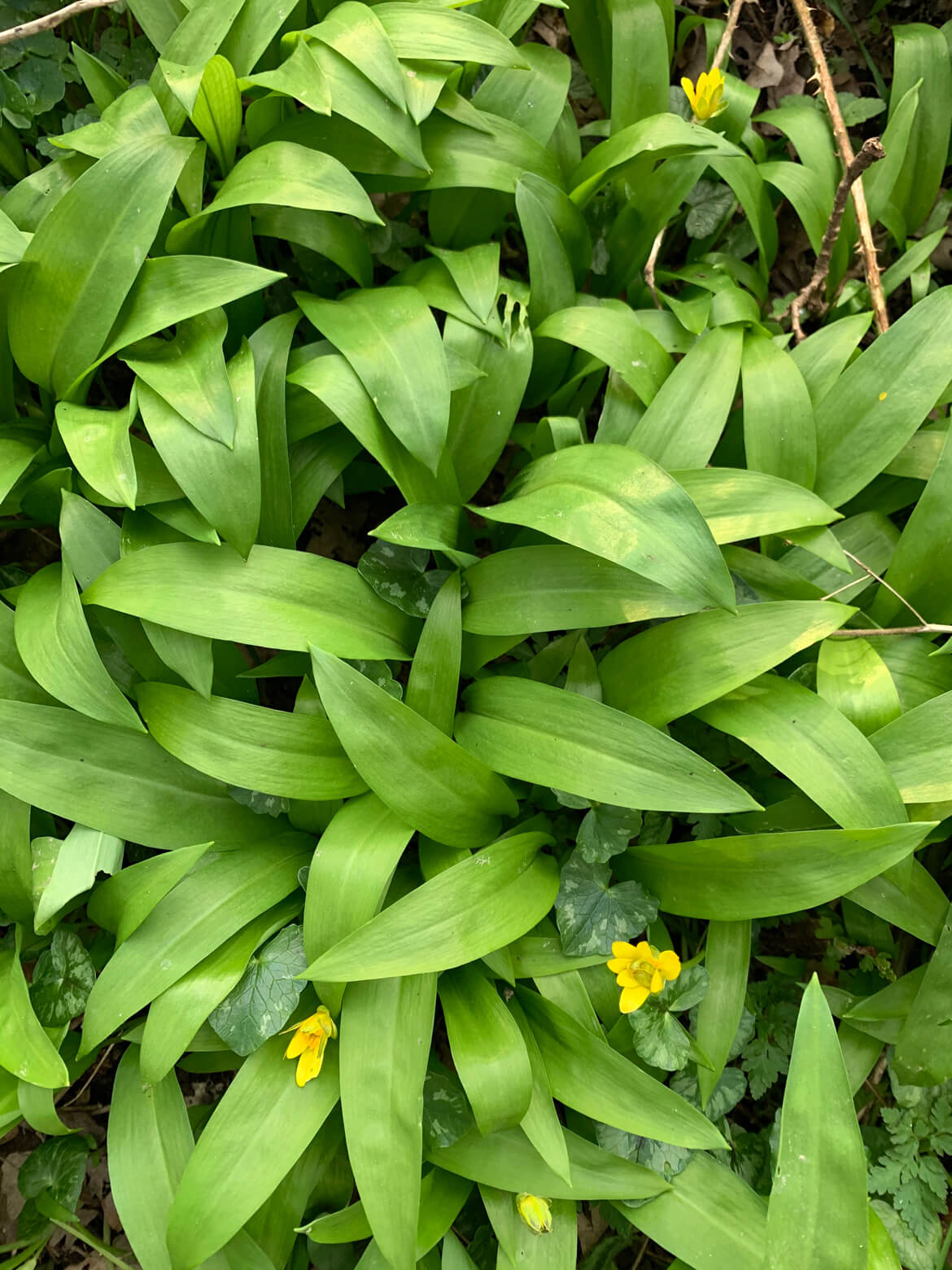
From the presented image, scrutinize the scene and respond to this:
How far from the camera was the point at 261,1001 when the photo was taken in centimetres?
128

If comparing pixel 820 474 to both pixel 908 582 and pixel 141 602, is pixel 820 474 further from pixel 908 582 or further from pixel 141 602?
pixel 141 602

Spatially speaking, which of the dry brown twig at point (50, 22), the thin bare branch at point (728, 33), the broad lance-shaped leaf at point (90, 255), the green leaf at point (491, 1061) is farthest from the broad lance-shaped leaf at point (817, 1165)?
the dry brown twig at point (50, 22)

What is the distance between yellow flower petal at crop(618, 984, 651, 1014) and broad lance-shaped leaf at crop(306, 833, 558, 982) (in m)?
0.17

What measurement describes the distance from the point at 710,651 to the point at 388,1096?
81cm

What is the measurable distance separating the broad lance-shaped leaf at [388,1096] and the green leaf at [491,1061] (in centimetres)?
6

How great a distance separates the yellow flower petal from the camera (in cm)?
122

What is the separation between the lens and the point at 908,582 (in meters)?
1.42

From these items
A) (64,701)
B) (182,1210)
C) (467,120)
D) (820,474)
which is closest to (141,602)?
(64,701)

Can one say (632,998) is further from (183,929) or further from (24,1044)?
(24,1044)

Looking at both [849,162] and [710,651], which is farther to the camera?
[849,162]

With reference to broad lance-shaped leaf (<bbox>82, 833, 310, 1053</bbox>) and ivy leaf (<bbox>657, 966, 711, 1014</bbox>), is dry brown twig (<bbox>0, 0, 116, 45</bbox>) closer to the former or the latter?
broad lance-shaped leaf (<bbox>82, 833, 310, 1053</bbox>)

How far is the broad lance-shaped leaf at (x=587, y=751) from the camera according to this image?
1.19 meters

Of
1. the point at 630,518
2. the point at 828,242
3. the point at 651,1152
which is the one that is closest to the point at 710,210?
the point at 828,242

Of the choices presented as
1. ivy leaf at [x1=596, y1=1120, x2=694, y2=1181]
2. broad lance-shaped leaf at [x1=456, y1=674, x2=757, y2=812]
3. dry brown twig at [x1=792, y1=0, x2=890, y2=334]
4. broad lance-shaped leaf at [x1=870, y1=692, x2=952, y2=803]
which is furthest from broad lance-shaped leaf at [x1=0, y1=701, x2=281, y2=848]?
dry brown twig at [x1=792, y1=0, x2=890, y2=334]
